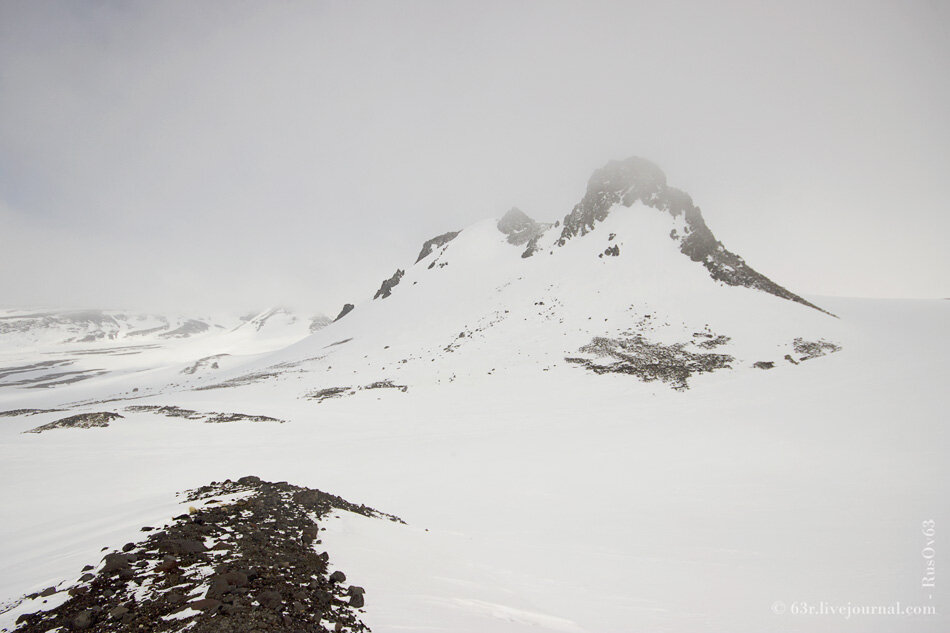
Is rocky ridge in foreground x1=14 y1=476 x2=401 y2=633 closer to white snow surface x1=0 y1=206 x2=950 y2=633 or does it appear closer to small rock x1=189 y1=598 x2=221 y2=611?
small rock x1=189 y1=598 x2=221 y2=611

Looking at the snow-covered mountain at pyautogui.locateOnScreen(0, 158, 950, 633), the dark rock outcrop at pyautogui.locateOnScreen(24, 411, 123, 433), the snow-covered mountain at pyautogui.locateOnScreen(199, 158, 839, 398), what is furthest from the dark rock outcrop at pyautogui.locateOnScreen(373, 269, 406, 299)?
the dark rock outcrop at pyautogui.locateOnScreen(24, 411, 123, 433)

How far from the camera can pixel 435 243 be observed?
91312 mm

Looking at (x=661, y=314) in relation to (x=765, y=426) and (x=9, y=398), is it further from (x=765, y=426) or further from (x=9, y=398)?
(x=9, y=398)

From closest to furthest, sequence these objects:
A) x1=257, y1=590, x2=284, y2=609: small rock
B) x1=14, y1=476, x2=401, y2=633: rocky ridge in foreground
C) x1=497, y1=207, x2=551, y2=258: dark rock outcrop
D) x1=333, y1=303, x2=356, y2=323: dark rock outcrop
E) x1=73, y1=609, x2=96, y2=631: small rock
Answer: x1=73, y1=609, x2=96, y2=631: small rock → x1=14, y1=476, x2=401, y2=633: rocky ridge in foreground → x1=257, y1=590, x2=284, y2=609: small rock → x1=497, y1=207, x2=551, y2=258: dark rock outcrop → x1=333, y1=303, x2=356, y2=323: dark rock outcrop

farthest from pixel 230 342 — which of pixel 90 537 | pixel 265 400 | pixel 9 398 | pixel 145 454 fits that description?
pixel 90 537

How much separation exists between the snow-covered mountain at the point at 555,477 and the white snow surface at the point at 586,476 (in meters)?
0.09

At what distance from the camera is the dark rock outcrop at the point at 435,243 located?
88812 mm

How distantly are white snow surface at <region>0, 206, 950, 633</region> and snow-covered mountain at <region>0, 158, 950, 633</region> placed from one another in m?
0.09

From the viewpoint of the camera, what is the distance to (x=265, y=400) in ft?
105

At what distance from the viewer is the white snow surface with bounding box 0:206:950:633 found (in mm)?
6367

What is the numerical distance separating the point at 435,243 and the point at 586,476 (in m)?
82.0

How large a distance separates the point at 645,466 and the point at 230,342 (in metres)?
171

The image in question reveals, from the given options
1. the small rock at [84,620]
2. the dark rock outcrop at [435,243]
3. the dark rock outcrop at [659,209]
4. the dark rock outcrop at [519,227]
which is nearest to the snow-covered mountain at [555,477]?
the small rock at [84,620]

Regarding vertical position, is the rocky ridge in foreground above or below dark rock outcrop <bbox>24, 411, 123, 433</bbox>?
above
